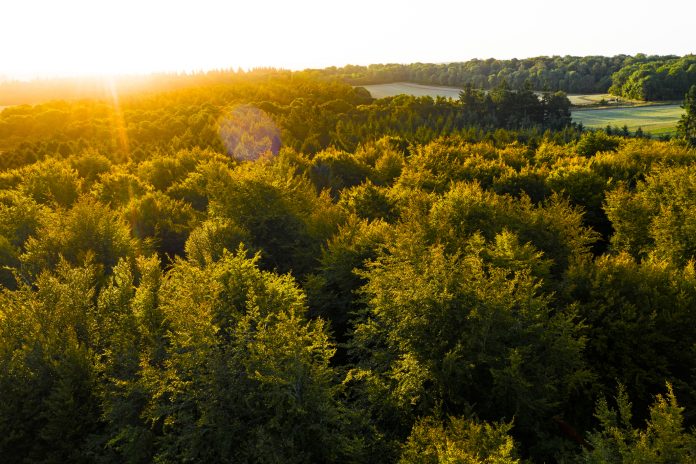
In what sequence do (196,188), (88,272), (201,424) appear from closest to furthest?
1. (201,424)
2. (88,272)
3. (196,188)

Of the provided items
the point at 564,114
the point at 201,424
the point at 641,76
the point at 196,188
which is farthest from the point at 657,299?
the point at 641,76

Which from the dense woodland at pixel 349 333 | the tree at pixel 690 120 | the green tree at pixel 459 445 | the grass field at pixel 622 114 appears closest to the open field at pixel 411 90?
the grass field at pixel 622 114

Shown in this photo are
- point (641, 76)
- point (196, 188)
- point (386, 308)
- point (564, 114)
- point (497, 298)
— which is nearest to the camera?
point (497, 298)

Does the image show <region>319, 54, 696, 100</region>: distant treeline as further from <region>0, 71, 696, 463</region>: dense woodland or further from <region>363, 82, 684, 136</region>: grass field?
<region>0, 71, 696, 463</region>: dense woodland

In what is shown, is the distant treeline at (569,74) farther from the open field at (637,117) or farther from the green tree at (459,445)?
the green tree at (459,445)

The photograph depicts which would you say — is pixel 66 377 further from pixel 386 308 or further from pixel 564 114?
pixel 564 114

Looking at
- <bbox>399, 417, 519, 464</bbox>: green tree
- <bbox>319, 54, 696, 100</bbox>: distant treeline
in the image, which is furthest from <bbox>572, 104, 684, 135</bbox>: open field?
<bbox>399, 417, 519, 464</bbox>: green tree

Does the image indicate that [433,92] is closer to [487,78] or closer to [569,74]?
[487,78]
